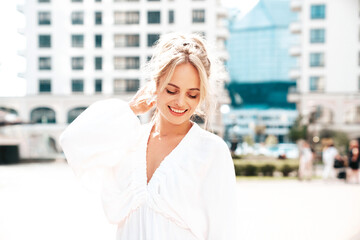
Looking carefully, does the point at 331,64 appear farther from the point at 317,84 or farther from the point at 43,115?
the point at 43,115

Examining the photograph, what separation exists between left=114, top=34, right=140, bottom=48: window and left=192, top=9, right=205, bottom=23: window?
503 cm

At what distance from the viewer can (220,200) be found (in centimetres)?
148

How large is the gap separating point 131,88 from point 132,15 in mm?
6272

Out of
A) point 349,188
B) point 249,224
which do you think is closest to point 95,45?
point 349,188

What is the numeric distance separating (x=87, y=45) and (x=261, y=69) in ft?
209

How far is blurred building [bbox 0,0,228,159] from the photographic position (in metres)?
35.8

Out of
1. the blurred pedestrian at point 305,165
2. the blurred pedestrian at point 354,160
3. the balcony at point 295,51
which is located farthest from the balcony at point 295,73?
the blurred pedestrian at point 354,160

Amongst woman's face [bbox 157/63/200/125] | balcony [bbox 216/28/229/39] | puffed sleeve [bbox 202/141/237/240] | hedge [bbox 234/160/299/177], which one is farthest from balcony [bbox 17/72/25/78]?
puffed sleeve [bbox 202/141/237/240]

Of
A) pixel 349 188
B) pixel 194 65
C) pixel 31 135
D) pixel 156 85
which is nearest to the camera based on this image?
pixel 194 65

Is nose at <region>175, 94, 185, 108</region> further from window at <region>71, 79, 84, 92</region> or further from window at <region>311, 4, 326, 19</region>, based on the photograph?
window at <region>311, 4, 326, 19</region>

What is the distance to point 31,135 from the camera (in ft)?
115

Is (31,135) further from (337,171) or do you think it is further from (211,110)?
(211,110)

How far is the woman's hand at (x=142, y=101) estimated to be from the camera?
5.72ft

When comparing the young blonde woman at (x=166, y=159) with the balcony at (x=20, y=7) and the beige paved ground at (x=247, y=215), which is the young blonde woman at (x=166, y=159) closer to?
the beige paved ground at (x=247, y=215)
